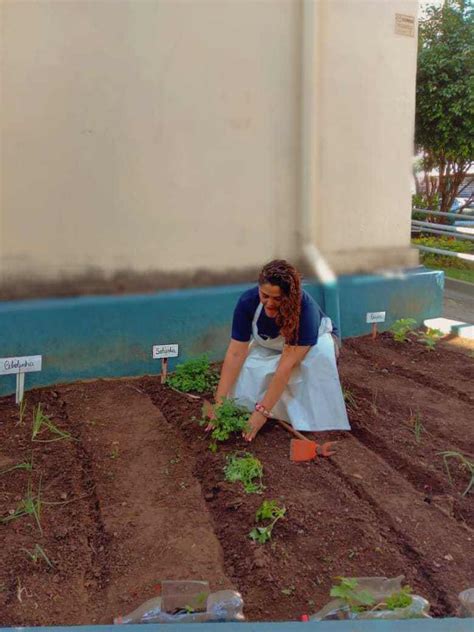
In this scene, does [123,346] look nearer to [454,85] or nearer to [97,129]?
[97,129]

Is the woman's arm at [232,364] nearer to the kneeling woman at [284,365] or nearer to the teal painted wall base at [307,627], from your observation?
the kneeling woman at [284,365]

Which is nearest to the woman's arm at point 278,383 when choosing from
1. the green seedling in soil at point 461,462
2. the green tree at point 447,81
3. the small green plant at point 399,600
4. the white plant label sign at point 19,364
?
the green seedling in soil at point 461,462

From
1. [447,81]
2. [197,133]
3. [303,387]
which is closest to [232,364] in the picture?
[303,387]

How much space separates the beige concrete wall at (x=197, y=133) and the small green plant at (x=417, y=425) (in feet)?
5.60

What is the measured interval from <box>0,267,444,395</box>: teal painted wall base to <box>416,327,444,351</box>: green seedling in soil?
0.80 metres

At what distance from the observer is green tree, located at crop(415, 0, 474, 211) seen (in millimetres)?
9727

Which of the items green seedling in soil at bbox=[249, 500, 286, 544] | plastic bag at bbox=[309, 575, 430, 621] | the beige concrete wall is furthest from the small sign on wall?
plastic bag at bbox=[309, 575, 430, 621]

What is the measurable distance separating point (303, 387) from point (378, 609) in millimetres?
1680

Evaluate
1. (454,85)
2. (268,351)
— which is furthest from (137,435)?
(454,85)

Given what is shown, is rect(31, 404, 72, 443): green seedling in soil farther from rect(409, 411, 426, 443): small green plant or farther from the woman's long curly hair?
rect(409, 411, 426, 443): small green plant

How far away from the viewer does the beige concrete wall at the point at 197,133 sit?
433 centimetres

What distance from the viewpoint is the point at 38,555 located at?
2717 mm

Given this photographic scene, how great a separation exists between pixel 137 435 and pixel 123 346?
1.03m

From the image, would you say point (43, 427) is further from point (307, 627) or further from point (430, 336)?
point (430, 336)
